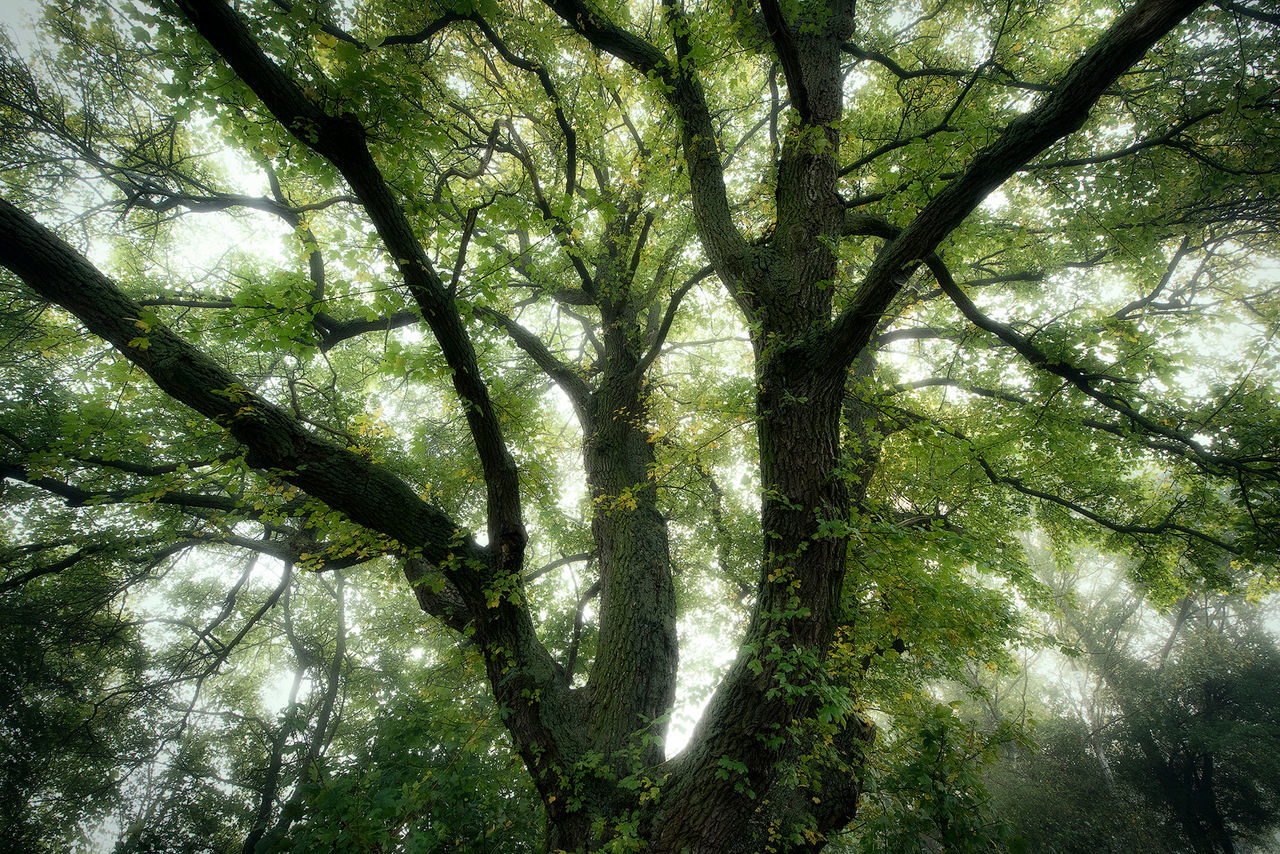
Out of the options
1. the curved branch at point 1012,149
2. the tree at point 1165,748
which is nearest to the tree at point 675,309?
the curved branch at point 1012,149

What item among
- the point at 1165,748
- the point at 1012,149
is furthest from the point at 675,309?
the point at 1165,748

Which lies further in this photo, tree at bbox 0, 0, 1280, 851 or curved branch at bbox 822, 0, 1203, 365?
tree at bbox 0, 0, 1280, 851

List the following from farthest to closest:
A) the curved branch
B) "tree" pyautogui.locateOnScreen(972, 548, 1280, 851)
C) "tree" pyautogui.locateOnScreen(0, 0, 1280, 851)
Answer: "tree" pyautogui.locateOnScreen(972, 548, 1280, 851), "tree" pyautogui.locateOnScreen(0, 0, 1280, 851), the curved branch

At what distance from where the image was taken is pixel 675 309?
3975 millimetres

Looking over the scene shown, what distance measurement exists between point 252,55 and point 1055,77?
7725 mm

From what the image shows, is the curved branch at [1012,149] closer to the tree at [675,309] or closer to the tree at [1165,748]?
the tree at [675,309]

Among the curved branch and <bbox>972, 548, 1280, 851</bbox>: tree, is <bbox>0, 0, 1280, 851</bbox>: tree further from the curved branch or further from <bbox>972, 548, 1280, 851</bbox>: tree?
<bbox>972, 548, 1280, 851</bbox>: tree

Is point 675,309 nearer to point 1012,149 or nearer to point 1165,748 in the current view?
point 1012,149

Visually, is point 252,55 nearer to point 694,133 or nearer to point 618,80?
point 694,133

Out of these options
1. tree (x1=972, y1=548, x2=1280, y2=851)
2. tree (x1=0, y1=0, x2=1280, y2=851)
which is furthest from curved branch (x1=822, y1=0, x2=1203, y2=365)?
tree (x1=972, y1=548, x2=1280, y2=851)

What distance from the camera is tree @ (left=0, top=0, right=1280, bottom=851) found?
267 cm

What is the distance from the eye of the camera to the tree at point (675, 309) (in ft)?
8.77

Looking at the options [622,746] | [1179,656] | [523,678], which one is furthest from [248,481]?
[1179,656]

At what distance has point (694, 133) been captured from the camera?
3.92m
